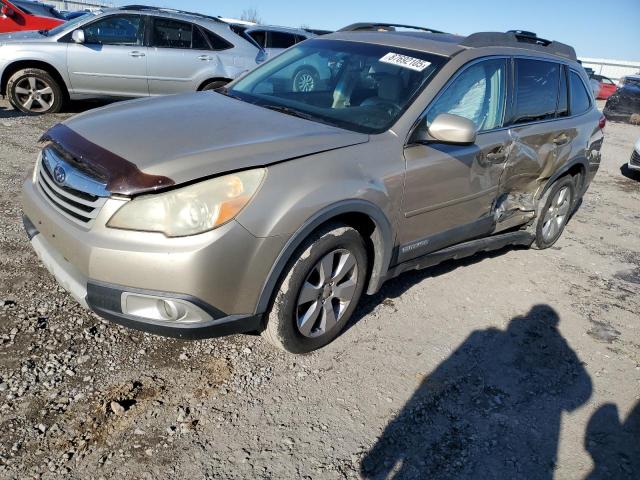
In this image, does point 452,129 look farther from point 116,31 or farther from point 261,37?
point 261,37

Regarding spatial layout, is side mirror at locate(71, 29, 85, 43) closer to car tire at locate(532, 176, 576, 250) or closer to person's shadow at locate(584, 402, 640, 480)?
car tire at locate(532, 176, 576, 250)

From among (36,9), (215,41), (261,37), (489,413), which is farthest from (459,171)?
(36,9)

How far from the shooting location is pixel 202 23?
28.0ft

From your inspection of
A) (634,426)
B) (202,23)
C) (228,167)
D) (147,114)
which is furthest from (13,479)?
(202,23)

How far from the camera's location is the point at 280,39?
39.0 ft

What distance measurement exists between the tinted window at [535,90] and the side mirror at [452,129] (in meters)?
1.12

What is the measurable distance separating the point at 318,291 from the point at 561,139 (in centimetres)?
291

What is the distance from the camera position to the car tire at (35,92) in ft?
25.6

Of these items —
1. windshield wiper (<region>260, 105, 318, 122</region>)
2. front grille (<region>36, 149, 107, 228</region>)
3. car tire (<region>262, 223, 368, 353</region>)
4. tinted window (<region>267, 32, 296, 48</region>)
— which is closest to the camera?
front grille (<region>36, 149, 107, 228</region>)

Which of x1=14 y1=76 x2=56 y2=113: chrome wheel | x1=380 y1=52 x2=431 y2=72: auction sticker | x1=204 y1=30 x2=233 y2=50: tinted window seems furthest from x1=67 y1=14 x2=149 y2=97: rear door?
x1=380 y1=52 x2=431 y2=72: auction sticker

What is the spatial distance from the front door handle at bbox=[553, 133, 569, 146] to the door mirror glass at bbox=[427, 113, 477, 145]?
1.82 metres

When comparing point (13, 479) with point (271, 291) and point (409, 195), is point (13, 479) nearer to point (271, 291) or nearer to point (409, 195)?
point (271, 291)

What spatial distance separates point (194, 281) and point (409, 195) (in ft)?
4.66

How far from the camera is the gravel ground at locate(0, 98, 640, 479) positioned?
2.31 m
